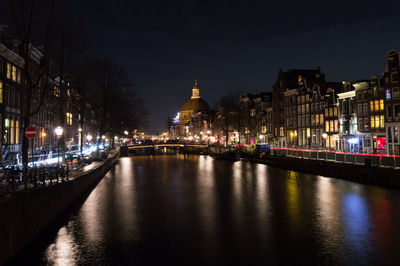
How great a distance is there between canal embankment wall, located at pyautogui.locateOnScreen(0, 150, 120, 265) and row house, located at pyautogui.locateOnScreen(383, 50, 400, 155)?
1846 inches

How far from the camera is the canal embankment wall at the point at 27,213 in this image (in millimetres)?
14172

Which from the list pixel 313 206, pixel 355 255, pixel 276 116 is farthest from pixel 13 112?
pixel 276 116

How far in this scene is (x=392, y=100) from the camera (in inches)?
2048

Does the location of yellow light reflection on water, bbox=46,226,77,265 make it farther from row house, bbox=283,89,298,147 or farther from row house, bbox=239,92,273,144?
row house, bbox=239,92,273,144

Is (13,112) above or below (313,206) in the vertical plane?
above

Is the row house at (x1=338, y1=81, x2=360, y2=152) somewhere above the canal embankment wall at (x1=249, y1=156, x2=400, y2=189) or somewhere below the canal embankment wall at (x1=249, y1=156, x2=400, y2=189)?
above

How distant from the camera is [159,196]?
33.4 m

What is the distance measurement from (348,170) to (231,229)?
1072 inches

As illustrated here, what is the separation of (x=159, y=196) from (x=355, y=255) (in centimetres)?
2061

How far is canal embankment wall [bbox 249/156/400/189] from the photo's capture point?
118 feet

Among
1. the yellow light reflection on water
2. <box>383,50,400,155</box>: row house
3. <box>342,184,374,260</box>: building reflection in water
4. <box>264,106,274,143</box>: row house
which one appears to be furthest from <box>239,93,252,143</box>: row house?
the yellow light reflection on water

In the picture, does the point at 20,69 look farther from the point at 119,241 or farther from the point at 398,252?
the point at 398,252

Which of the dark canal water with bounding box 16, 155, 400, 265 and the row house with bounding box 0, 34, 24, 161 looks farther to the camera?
the row house with bounding box 0, 34, 24, 161

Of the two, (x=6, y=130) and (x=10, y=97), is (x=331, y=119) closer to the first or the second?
(x=10, y=97)
